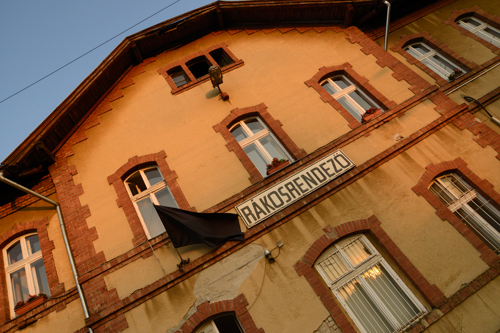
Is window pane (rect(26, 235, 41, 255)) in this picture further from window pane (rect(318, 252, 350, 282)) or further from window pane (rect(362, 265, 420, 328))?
window pane (rect(362, 265, 420, 328))

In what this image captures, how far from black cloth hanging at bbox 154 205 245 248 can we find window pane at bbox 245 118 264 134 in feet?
9.50

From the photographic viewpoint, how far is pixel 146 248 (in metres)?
7.09

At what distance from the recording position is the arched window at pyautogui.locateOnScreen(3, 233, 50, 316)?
7496 millimetres

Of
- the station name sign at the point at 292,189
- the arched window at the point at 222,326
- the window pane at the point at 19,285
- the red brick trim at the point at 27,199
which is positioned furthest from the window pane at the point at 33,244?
the station name sign at the point at 292,189

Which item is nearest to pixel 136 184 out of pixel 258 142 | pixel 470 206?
pixel 258 142

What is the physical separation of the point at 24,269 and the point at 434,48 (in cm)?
1306

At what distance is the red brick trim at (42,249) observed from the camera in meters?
7.13

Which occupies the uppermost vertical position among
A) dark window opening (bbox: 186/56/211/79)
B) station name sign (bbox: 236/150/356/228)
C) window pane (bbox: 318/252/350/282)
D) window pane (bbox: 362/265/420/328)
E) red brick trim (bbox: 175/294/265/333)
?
dark window opening (bbox: 186/56/211/79)

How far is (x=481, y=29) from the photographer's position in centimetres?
1082

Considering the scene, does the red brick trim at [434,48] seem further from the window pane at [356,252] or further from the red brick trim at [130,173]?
the red brick trim at [130,173]

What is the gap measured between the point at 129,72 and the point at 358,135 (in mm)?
7268

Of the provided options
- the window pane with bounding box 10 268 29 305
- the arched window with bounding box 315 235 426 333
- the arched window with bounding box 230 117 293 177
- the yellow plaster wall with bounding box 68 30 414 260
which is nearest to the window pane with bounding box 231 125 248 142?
the arched window with bounding box 230 117 293 177

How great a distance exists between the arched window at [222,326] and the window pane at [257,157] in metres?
3.30

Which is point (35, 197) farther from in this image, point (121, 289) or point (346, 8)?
point (346, 8)
